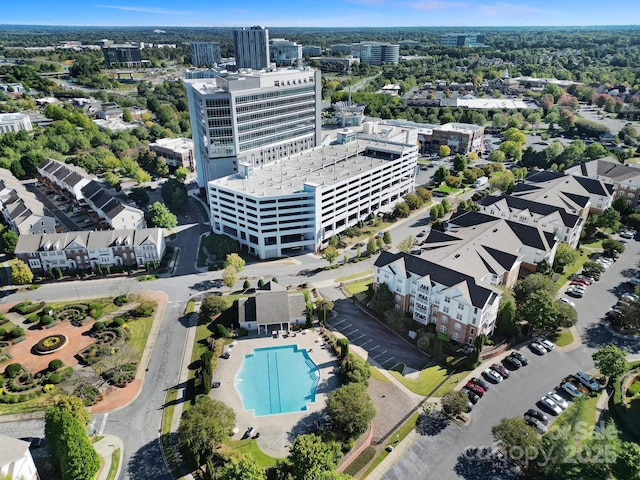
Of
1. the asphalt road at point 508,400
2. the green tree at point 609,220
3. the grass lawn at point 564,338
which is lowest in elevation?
the asphalt road at point 508,400

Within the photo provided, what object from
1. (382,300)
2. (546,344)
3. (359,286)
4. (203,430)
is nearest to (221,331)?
(203,430)

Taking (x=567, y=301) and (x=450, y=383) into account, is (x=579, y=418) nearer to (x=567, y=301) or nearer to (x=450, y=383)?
(x=450, y=383)

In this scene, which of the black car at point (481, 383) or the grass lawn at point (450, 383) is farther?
the black car at point (481, 383)

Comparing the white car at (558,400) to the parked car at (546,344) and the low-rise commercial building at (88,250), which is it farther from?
the low-rise commercial building at (88,250)

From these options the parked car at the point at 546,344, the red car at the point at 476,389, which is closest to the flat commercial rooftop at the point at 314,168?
the parked car at the point at 546,344

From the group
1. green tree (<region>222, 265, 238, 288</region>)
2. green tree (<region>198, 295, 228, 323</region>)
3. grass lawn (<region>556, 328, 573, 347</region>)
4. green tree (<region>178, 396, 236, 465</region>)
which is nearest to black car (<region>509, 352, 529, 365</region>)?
grass lawn (<region>556, 328, 573, 347</region>)

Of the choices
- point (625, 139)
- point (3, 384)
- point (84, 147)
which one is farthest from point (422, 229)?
point (84, 147)
